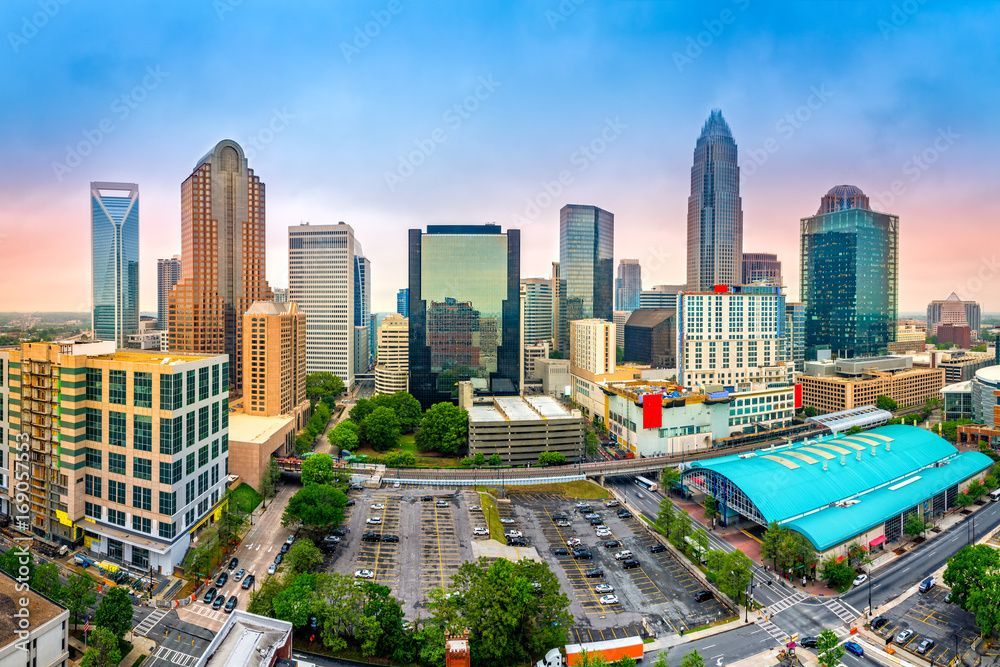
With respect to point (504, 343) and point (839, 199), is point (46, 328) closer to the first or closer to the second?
point (504, 343)

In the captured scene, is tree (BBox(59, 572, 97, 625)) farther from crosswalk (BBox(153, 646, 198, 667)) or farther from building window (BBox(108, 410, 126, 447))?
building window (BBox(108, 410, 126, 447))

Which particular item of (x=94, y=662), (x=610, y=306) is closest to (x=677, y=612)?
(x=94, y=662)

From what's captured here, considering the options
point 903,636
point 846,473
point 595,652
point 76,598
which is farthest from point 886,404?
point 76,598

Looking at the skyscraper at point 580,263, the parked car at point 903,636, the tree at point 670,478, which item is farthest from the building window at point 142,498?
the skyscraper at point 580,263

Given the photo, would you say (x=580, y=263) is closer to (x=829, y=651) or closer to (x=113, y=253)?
(x=113, y=253)

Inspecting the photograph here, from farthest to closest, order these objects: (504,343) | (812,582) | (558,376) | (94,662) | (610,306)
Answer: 1. (610,306)
2. (558,376)
3. (504,343)
4. (812,582)
5. (94,662)

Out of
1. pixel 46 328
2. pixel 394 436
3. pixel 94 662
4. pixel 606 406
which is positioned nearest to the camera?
pixel 94 662
